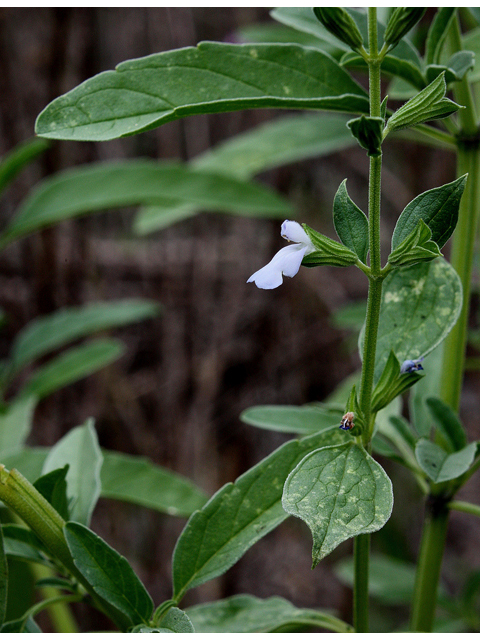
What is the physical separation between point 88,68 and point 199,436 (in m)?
1.21

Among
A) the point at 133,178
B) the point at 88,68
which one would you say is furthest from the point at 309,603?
the point at 88,68

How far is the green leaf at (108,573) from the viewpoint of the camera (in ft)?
1.13

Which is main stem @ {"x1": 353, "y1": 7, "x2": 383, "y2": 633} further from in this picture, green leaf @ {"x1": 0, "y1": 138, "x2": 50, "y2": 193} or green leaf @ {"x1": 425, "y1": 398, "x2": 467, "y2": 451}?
green leaf @ {"x1": 0, "y1": 138, "x2": 50, "y2": 193}

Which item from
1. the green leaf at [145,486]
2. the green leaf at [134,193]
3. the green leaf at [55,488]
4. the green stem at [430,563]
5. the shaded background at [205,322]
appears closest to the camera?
the green leaf at [55,488]

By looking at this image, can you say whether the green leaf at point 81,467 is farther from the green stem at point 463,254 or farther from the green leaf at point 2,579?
the green stem at point 463,254

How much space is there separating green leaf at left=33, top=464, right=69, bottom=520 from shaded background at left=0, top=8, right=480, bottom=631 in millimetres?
1377

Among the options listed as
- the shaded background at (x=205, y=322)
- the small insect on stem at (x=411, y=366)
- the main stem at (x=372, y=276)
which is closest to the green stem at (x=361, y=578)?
the main stem at (x=372, y=276)

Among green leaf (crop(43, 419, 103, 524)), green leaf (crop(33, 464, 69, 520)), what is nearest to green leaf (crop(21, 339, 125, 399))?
green leaf (crop(43, 419, 103, 524))

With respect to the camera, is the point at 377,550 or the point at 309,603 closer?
the point at 377,550

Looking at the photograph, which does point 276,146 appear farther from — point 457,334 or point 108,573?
point 108,573

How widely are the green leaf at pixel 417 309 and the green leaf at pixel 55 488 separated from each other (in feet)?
0.69

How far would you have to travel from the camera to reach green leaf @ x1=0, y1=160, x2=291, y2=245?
2.86ft

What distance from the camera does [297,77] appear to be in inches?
17.4

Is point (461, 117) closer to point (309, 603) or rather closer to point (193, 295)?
point (193, 295)
